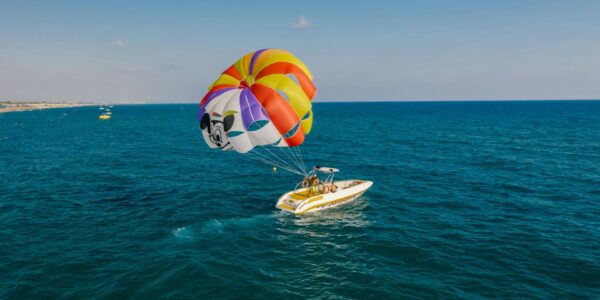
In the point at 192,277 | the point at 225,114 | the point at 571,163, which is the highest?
the point at 225,114

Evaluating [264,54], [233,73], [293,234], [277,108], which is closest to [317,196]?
[293,234]

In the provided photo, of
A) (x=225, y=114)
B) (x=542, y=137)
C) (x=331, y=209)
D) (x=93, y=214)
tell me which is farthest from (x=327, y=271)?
(x=542, y=137)

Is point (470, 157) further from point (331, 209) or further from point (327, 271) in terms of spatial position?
point (327, 271)

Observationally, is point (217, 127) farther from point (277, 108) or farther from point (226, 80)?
point (277, 108)

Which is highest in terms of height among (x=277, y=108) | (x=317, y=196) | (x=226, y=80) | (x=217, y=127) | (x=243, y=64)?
(x=243, y=64)

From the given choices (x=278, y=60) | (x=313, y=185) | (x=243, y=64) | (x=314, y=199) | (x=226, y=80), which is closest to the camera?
(x=278, y=60)
